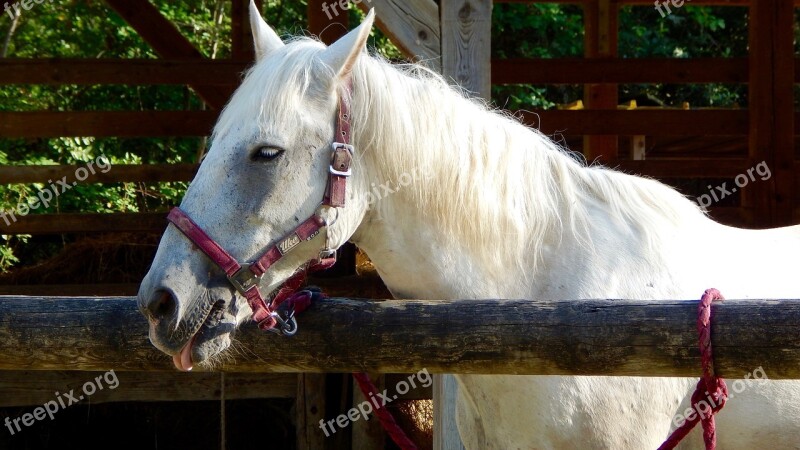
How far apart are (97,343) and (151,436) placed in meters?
4.47

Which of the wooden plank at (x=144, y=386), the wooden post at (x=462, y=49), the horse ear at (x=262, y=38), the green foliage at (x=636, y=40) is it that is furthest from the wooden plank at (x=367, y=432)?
the green foliage at (x=636, y=40)

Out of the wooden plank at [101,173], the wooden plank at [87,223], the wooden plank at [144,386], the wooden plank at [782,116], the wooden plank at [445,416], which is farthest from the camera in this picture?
the wooden plank at [101,173]

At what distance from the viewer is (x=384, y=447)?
552 cm

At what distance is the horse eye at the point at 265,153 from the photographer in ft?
7.06

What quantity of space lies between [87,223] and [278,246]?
13.3ft

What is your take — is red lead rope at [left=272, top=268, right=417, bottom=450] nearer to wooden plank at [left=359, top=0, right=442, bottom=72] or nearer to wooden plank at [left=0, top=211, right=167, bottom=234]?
wooden plank at [left=359, top=0, right=442, bottom=72]

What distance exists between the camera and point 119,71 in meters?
5.85

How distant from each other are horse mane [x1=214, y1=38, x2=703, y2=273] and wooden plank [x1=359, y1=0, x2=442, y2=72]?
1.04m

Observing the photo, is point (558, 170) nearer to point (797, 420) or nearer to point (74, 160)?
point (797, 420)

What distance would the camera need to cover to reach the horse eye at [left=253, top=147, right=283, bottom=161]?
84.7 inches

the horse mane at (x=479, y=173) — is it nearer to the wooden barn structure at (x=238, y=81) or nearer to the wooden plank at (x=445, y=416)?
the wooden plank at (x=445, y=416)

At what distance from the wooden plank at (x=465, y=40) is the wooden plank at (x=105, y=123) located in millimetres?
2656

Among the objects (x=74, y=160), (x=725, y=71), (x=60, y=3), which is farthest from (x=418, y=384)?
(x=60, y=3)

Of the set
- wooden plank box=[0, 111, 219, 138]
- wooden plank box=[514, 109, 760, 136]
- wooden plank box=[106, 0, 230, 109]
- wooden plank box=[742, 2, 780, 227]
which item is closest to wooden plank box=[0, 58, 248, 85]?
wooden plank box=[0, 111, 219, 138]
